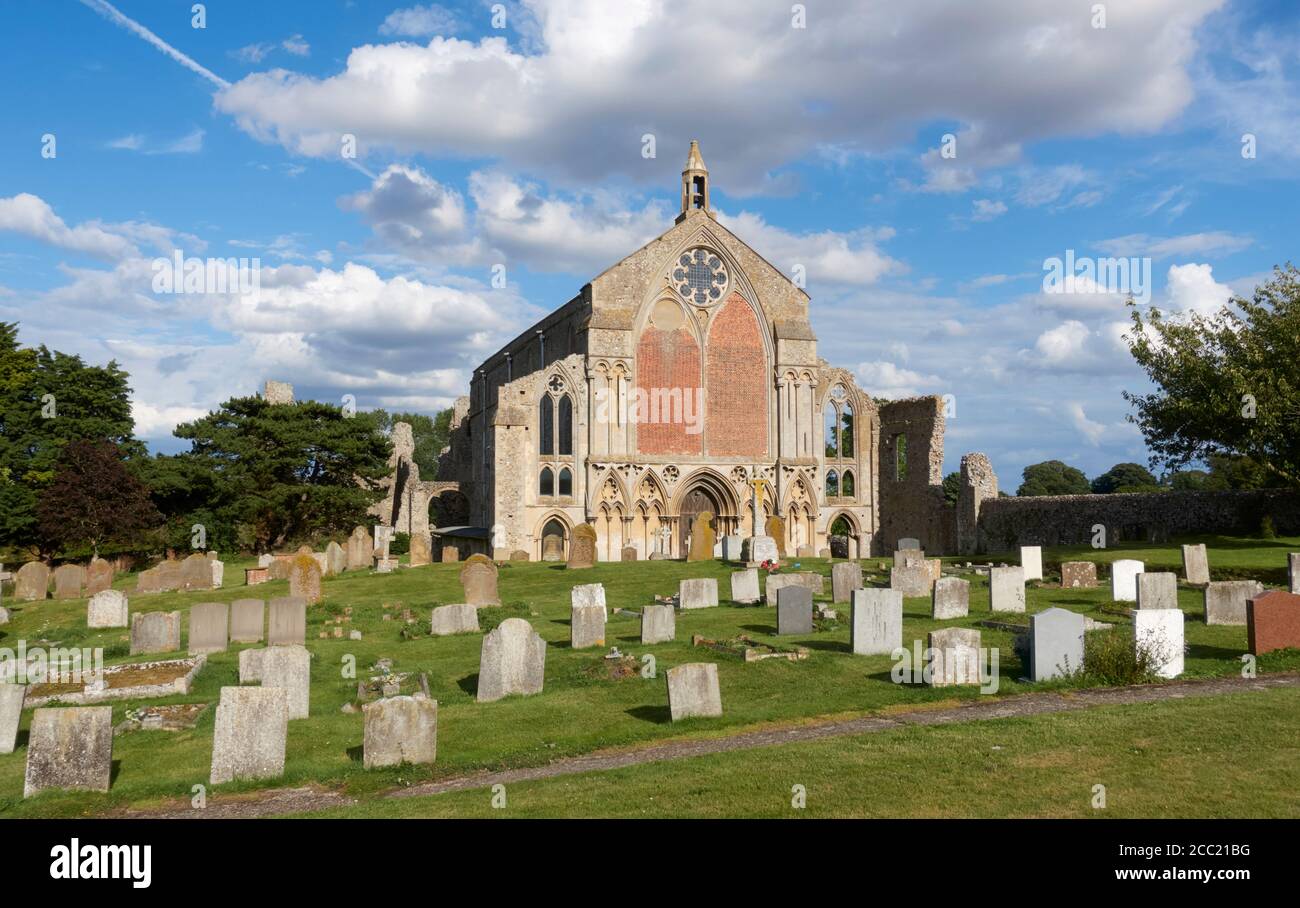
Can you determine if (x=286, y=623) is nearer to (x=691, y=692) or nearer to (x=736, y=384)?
(x=691, y=692)

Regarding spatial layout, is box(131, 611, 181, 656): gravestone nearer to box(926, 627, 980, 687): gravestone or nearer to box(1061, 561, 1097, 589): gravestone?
box(926, 627, 980, 687): gravestone

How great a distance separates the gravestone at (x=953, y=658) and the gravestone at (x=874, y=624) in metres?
2.50

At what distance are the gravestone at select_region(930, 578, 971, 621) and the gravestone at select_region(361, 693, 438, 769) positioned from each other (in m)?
11.1

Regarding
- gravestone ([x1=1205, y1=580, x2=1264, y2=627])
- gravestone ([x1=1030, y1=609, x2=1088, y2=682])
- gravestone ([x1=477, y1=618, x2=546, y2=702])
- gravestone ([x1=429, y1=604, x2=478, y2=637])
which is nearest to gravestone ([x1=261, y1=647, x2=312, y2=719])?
gravestone ([x1=477, y1=618, x2=546, y2=702])

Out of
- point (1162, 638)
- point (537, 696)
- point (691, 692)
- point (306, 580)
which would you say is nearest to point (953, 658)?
point (1162, 638)

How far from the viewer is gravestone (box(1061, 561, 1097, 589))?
23359 mm

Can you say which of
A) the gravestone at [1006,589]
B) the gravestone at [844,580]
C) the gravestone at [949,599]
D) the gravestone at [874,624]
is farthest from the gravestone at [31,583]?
the gravestone at [1006,589]

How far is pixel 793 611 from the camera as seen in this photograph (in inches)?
725

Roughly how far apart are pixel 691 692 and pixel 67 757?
22.0 feet

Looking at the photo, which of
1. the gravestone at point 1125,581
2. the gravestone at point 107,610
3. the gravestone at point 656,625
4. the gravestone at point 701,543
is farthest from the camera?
the gravestone at point 701,543

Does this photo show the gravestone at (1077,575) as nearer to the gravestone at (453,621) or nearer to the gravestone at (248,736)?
the gravestone at (453,621)

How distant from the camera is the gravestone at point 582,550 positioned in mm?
32625
